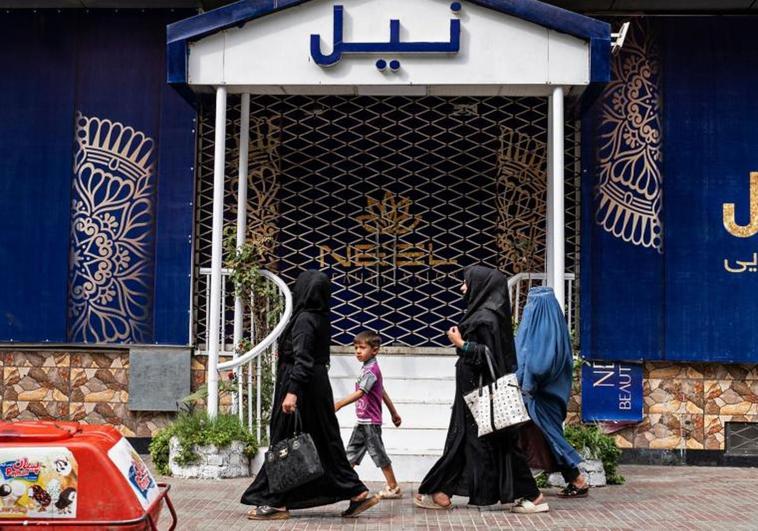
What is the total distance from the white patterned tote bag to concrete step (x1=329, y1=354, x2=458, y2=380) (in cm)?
259

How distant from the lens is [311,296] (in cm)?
716

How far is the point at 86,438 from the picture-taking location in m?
4.89

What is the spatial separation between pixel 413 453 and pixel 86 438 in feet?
14.2

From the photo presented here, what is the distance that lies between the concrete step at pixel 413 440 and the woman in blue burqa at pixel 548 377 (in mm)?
1221

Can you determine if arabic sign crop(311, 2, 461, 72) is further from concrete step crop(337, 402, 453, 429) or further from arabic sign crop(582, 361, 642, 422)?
arabic sign crop(582, 361, 642, 422)

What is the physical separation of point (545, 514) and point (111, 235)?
5.47m

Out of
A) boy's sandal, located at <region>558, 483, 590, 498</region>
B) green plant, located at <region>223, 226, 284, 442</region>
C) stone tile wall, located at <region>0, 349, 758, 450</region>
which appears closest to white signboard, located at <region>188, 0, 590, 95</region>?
green plant, located at <region>223, 226, 284, 442</region>

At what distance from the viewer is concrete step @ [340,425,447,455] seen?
9062 mm

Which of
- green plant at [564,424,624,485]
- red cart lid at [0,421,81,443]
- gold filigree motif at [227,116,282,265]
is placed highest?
gold filigree motif at [227,116,282,265]

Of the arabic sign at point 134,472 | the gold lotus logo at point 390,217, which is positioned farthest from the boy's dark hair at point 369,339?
the gold lotus logo at point 390,217

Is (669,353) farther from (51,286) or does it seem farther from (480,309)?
(51,286)

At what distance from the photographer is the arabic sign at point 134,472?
4852 mm

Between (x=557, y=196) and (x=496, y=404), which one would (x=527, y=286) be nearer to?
(x=557, y=196)

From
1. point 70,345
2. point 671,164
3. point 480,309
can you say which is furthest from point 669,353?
point 70,345
